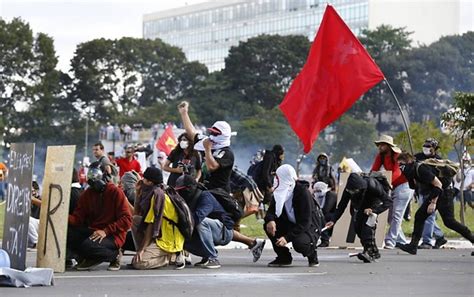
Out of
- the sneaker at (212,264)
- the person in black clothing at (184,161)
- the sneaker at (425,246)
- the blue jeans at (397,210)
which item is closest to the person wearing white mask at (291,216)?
the sneaker at (212,264)

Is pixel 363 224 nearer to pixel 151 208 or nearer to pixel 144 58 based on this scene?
pixel 151 208

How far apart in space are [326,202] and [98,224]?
788 cm

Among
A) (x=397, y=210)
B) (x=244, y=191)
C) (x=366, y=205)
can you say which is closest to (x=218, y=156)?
(x=366, y=205)

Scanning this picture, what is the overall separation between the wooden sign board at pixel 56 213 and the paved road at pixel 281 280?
269mm

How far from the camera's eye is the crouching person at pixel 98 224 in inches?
575

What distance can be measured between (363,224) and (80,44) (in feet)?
284

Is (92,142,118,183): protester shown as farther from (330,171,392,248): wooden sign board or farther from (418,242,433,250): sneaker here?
(418,242,433,250): sneaker

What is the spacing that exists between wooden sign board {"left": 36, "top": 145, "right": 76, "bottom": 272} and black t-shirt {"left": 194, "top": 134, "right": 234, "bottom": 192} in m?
2.23

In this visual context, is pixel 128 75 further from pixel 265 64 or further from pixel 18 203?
pixel 18 203

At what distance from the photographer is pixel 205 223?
15586mm

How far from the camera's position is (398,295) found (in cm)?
1203

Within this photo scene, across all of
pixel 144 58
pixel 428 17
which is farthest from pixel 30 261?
pixel 428 17

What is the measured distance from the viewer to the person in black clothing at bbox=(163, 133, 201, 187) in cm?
1744

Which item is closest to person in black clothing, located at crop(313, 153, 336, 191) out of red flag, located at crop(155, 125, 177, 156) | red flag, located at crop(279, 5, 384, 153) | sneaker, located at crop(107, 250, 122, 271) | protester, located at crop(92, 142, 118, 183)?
red flag, located at crop(279, 5, 384, 153)
